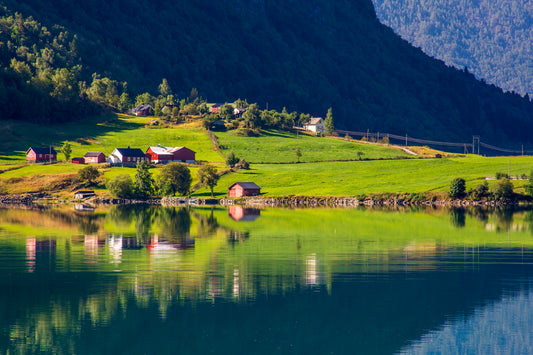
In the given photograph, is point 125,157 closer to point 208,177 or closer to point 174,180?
point 174,180

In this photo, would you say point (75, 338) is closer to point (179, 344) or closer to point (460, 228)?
point (179, 344)

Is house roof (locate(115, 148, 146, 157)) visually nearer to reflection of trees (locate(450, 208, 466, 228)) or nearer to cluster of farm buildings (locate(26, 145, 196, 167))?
cluster of farm buildings (locate(26, 145, 196, 167))

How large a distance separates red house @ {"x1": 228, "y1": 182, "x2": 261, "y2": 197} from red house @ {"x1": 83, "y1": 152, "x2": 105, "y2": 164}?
159ft

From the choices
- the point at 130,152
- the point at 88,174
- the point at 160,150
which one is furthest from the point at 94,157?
the point at 88,174

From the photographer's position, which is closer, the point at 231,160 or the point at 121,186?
the point at 121,186

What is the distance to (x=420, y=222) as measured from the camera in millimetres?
93938

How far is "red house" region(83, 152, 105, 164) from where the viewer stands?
18662 cm

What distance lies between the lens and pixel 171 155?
7594 inches

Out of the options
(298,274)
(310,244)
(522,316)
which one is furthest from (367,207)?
(522,316)

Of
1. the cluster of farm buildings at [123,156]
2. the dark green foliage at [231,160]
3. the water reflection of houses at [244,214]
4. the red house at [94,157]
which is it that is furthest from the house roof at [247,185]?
the red house at [94,157]

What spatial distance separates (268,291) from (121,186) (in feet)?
364

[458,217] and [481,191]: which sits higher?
[481,191]

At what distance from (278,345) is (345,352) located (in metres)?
3.41

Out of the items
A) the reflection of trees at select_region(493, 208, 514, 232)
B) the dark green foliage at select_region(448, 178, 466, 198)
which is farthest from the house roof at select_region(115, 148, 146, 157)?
the reflection of trees at select_region(493, 208, 514, 232)
